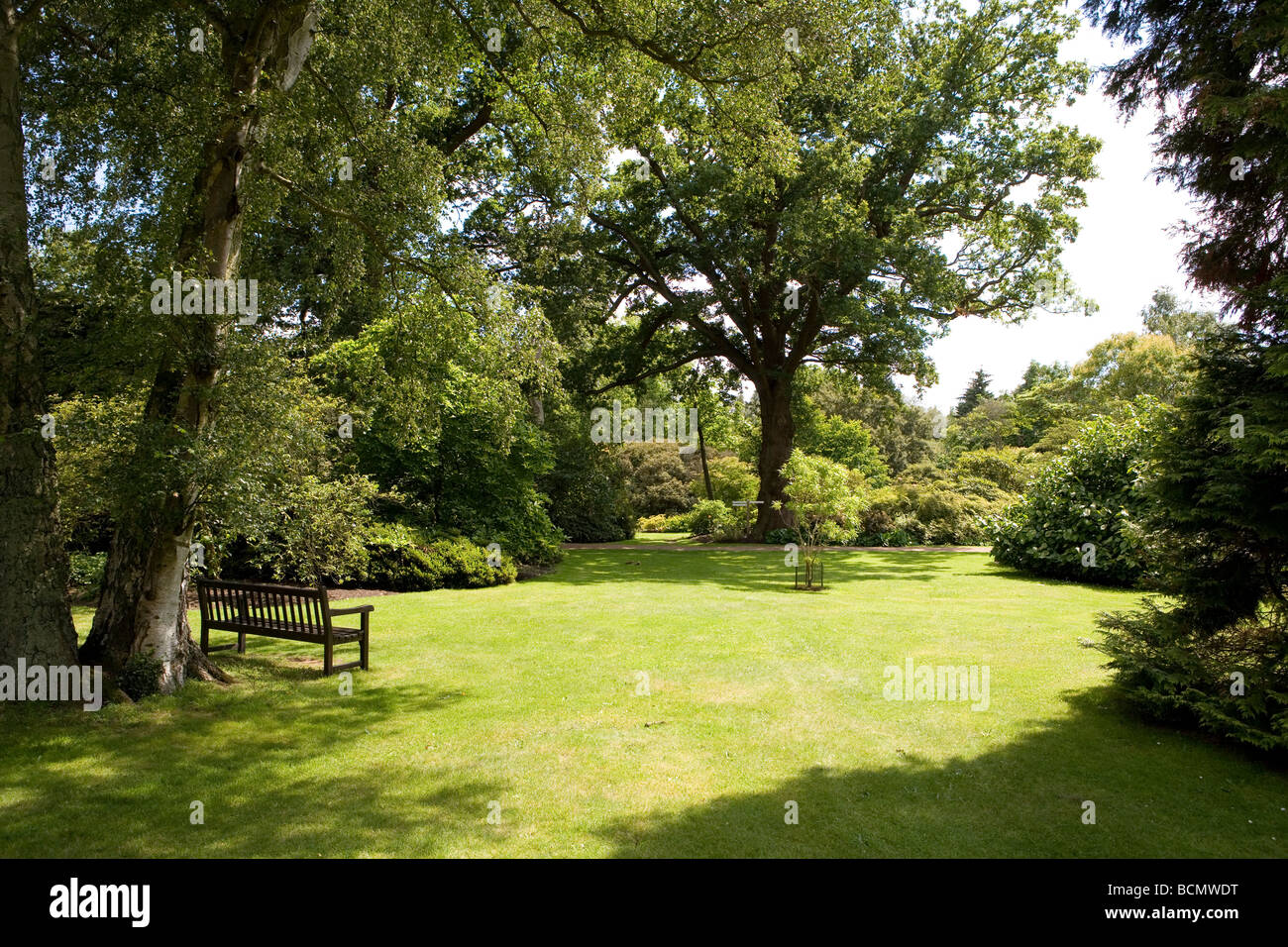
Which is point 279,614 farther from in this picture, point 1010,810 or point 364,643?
point 1010,810

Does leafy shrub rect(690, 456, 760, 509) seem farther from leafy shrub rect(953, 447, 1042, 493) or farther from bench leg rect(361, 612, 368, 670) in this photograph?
bench leg rect(361, 612, 368, 670)

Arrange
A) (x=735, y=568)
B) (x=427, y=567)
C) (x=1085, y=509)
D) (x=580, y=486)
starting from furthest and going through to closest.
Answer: (x=580, y=486) < (x=735, y=568) < (x=1085, y=509) < (x=427, y=567)

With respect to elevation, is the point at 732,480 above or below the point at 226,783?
above

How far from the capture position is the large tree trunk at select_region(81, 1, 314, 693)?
272 inches

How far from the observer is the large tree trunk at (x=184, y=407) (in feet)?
22.6

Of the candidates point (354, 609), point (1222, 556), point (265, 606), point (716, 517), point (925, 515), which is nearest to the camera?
point (1222, 556)

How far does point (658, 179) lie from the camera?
82.9ft

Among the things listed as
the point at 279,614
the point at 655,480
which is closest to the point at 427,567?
the point at 279,614

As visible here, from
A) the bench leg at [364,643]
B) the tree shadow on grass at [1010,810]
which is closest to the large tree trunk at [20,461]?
the bench leg at [364,643]

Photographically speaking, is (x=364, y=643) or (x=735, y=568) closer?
(x=364, y=643)

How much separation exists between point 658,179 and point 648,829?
24.1 meters

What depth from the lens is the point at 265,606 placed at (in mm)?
8586

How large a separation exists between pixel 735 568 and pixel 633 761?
1404 cm

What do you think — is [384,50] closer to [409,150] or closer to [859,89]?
[409,150]
